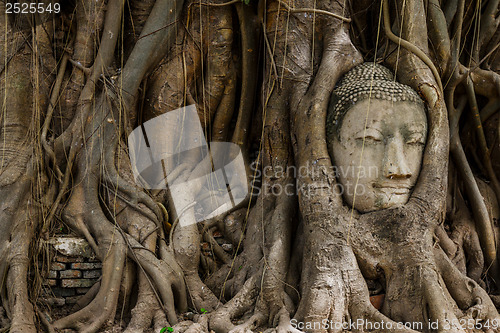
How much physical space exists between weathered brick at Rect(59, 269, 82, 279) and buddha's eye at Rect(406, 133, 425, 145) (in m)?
2.36

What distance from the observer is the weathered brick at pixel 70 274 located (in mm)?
3448

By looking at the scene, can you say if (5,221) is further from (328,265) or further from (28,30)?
(328,265)

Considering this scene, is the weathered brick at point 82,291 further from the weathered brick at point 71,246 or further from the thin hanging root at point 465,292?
the thin hanging root at point 465,292

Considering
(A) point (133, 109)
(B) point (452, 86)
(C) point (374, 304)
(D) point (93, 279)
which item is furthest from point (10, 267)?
(B) point (452, 86)

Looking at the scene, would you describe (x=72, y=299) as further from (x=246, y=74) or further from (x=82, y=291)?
(x=246, y=74)

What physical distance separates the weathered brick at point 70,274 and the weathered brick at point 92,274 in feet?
0.13

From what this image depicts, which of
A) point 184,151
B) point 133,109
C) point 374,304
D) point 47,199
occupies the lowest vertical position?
point 374,304

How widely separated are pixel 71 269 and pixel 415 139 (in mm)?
2443

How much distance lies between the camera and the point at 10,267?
10.5 ft

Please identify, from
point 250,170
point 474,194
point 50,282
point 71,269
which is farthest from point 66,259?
point 474,194

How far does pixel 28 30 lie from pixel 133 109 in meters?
0.97

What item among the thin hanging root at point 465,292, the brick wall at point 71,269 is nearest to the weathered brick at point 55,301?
the brick wall at point 71,269

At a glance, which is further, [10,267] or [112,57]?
[112,57]

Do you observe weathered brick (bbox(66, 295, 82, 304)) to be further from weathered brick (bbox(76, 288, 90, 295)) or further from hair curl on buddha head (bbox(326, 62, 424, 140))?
hair curl on buddha head (bbox(326, 62, 424, 140))
